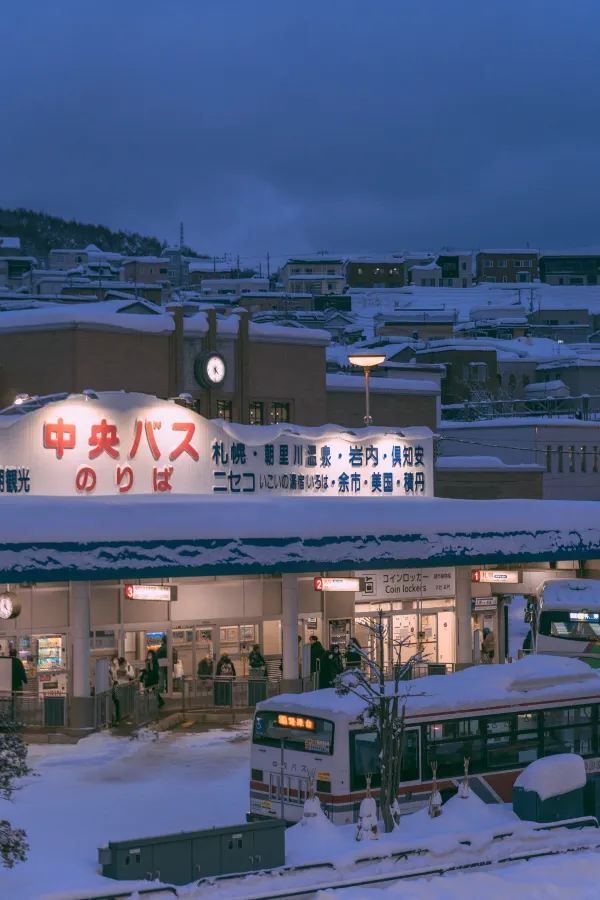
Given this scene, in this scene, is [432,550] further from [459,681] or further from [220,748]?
[459,681]

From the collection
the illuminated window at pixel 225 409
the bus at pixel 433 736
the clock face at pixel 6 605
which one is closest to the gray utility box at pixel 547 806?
the bus at pixel 433 736

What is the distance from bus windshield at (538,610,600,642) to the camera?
38062 mm

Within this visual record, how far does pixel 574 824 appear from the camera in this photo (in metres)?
23.0

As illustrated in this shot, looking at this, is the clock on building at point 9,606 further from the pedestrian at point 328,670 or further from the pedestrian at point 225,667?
the pedestrian at point 328,670

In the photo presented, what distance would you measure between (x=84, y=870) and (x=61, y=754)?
11094 mm

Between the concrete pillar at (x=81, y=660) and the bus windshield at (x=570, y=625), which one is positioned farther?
the bus windshield at (x=570, y=625)

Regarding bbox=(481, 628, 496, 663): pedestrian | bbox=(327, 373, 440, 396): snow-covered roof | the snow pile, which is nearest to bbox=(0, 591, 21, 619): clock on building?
the snow pile

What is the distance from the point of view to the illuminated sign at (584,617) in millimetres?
38031

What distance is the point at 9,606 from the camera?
33625 millimetres

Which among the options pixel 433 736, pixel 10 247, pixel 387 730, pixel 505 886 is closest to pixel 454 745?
pixel 433 736

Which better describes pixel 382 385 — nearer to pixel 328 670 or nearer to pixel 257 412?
pixel 257 412

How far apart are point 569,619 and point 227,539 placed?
10.8 m

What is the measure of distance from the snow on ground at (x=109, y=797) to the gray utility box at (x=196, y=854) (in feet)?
1.32

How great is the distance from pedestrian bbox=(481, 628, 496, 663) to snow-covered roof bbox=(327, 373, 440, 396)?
32.6 feet
